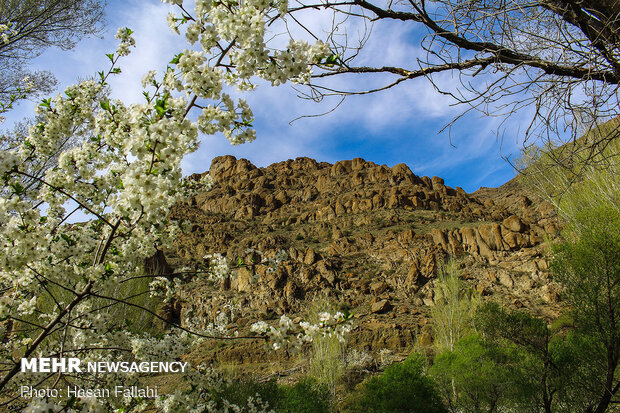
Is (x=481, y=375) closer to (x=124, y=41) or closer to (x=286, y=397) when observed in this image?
(x=286, y=397)

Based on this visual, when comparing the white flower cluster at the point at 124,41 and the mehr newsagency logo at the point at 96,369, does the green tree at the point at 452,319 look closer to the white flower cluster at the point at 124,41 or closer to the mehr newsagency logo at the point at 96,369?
the mehr newsagency logo at the point at 96,369

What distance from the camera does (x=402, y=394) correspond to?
1126cm

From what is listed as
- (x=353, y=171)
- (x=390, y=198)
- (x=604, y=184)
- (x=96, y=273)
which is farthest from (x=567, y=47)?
(x=353, y=171)

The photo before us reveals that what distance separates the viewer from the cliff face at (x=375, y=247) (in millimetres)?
28578

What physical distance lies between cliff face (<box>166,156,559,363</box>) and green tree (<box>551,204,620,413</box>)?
28.8 feet

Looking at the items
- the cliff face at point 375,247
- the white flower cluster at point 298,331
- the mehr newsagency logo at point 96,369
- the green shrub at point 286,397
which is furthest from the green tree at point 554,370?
the mehr newsagency logo at point 96,369

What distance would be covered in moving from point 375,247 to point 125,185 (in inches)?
1544

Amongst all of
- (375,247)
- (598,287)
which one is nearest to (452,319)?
(598,287)

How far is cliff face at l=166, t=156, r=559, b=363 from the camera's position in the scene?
28.6 metres

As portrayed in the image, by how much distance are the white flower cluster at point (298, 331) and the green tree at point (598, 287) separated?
1095cm

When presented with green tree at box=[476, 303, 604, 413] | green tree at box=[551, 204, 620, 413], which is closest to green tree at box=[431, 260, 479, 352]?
green tree at box=[476, 303, 604, 413]

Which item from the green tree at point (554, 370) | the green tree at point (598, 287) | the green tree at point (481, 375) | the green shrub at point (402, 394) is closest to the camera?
the green tree at point (598, 287)

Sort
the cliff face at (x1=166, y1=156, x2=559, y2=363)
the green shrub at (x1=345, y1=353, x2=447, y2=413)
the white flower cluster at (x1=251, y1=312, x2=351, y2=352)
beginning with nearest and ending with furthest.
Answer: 1. the white flower cluster at (x1=251, y1=312, x2=351, y2=352)
2. the green shrub at (x1=345, y1=353, x2=447, y2=413)
3. the cliff face at (x1=166, y1=156, x2=559, y2=363)

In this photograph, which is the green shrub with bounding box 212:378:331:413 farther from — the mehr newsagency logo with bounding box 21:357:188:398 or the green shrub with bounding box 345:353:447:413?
the mehr newsagency logo with bounding box 21:357:188:398
